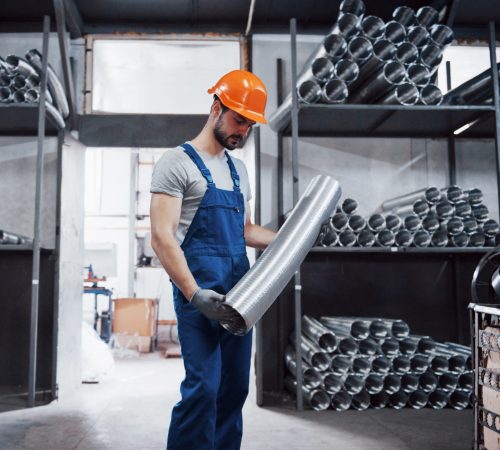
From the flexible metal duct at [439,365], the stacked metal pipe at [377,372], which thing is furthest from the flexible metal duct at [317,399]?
the flexible metal duct at [439,365]

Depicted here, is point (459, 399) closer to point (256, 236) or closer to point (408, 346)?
point (408, 346)

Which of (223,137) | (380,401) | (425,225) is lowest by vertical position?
(380,401)

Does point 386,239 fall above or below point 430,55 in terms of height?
below

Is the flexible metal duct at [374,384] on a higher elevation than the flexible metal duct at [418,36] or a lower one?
lower

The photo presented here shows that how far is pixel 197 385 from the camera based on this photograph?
198 centimetres

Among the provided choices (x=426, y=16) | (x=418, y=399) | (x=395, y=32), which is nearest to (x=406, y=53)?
(x=395, y=32)

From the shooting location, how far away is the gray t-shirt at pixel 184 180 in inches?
81.7

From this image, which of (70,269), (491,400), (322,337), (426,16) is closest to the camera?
(491,400)

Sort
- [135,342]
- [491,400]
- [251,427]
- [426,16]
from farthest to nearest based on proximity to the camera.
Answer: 1. [135,342]
2. [426,16]
3. [251,427]
4. [491,400]

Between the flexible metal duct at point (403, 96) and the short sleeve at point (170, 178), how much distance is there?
2547 millimetres

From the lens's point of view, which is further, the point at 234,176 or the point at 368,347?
the point at 368,347

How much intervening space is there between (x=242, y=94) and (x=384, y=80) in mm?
2185

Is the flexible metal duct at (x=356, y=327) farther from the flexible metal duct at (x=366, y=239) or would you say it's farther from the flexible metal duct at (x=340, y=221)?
the flexible metal duct at (x=340, y=221)

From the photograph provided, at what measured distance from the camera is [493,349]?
2.30 meters
